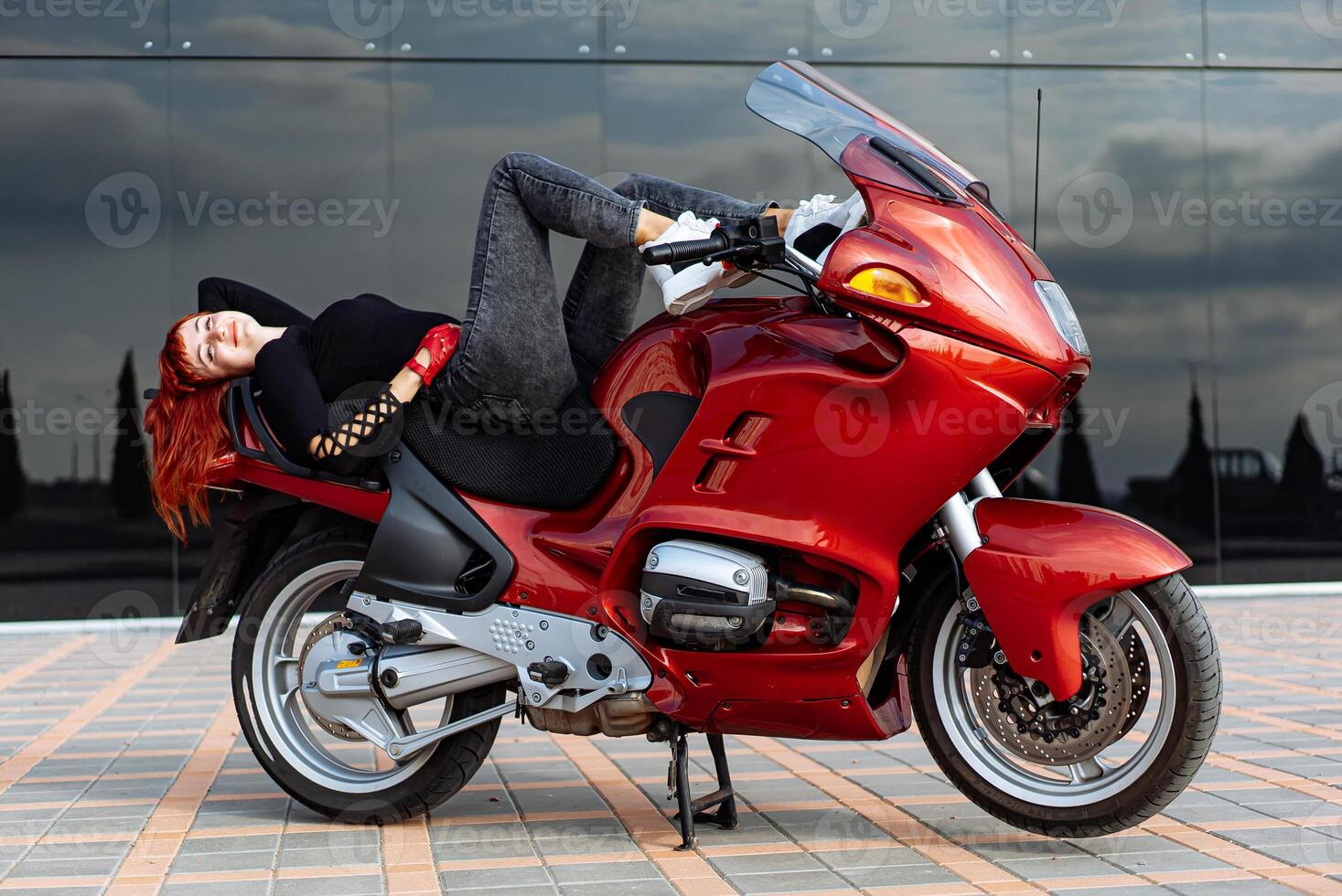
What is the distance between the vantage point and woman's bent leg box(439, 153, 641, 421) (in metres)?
3.33

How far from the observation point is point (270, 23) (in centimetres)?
823

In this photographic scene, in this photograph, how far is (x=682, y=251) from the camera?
2900mm

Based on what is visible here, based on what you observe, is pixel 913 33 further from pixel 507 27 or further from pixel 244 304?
pixel 244 304

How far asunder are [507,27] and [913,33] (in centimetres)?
255

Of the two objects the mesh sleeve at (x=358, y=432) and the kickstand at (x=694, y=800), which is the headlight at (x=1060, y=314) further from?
the mesh sleeve at (x=358, y=432)

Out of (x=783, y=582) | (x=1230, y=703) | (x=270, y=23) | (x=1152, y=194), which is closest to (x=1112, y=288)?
(x=1152, y=194)

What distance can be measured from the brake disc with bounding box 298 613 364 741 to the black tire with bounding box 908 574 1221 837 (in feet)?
4.80

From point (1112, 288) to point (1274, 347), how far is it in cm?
116

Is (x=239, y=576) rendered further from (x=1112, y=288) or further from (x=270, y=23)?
(x=1112, y=288)

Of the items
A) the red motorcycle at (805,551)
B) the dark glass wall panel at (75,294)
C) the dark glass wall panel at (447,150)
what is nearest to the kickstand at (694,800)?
the red motorcycle at (805,551)

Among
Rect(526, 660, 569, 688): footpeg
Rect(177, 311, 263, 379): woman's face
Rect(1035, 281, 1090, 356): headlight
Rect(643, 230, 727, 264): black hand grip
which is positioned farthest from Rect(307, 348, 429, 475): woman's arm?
Rect(1035, 281, 1090, 356): headlight

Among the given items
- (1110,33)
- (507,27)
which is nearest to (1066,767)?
(507,27)

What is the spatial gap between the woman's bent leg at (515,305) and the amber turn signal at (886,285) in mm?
707

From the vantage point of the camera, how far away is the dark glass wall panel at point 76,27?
317 inches
